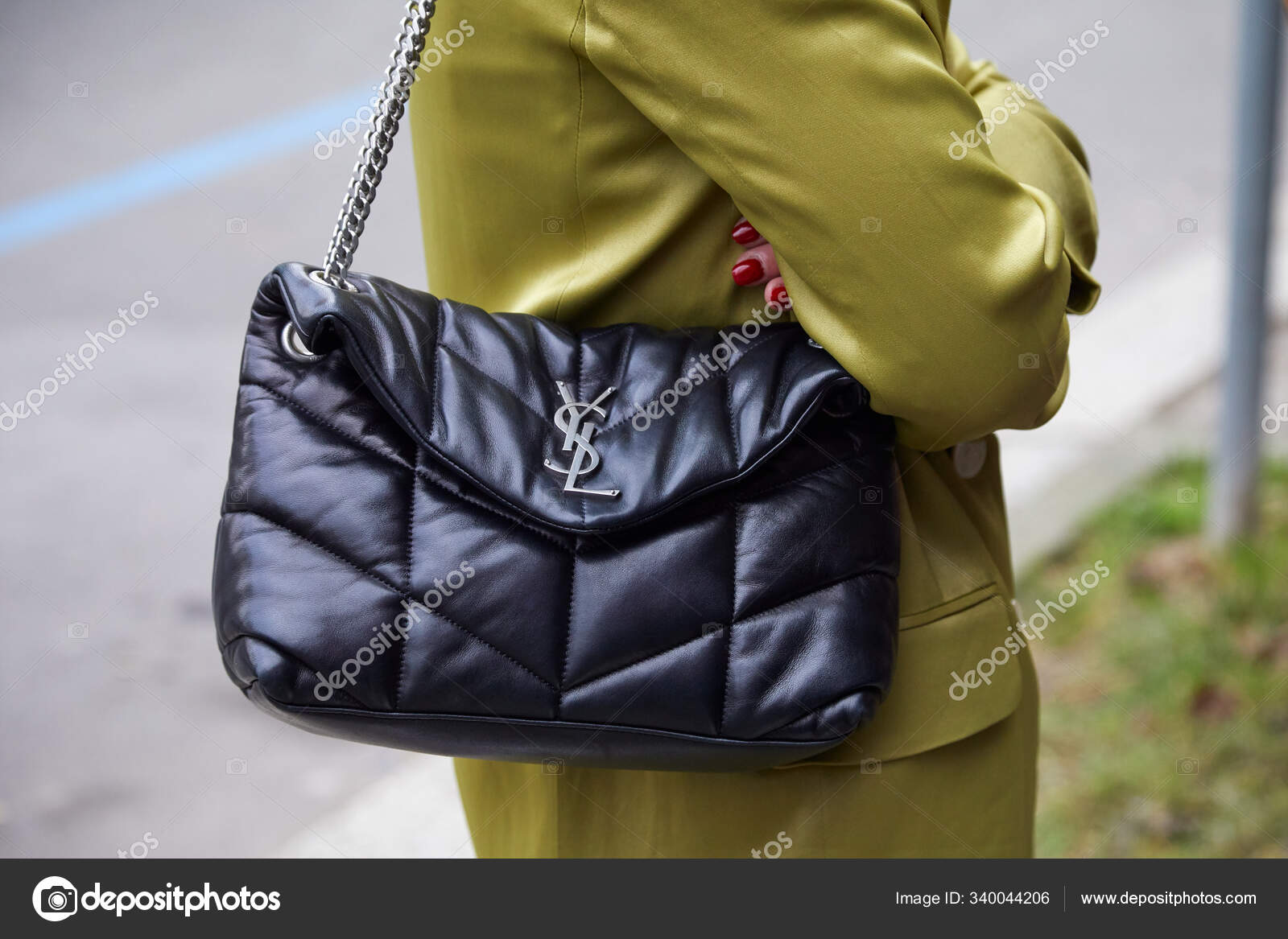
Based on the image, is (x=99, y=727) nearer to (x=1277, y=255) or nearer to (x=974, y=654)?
(x=974, y=654)

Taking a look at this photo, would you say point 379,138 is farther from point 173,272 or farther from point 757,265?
point 173,272

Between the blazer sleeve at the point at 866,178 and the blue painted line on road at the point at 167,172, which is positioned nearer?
the blazer sleeve at the point at 866,178

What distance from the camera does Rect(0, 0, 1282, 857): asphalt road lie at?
2939mm

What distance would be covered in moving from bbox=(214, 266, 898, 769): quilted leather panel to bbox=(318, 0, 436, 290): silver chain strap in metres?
0.04

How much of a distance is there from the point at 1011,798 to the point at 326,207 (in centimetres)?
474

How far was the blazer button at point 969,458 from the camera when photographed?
53.1 inches

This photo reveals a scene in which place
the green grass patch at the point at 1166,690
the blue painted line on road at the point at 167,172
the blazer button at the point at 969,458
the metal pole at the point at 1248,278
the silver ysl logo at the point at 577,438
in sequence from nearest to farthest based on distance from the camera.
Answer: the silver ysl logo at the point at 577,438 < the blazer button at the point at 969,458 < the green grass patch at the point at 1166,690 < the metal pole at the point at 1248,278 < the blue painted line on road at the point at 167,172
